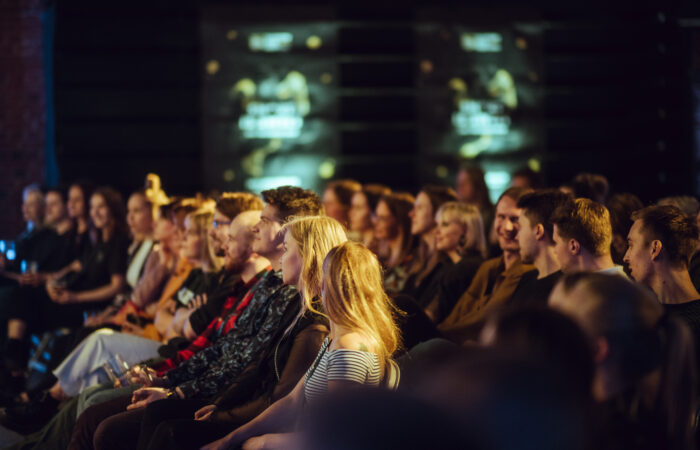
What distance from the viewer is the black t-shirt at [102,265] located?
5.85 metres

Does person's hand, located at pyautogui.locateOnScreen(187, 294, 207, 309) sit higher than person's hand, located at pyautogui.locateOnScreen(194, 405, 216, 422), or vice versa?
person's hand, located at pyautogui.locateOnScreen(187, 294, 207, 309)

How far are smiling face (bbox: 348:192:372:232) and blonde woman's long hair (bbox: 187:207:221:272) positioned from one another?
138 cm

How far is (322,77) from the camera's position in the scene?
7.58 m

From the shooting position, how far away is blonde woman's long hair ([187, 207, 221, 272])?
427cm

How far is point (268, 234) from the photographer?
3301 mm

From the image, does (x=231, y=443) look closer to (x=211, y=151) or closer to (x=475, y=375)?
(x=475, y=375)

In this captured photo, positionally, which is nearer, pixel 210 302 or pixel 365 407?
pixel 365 407

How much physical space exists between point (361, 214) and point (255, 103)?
233 centimetres

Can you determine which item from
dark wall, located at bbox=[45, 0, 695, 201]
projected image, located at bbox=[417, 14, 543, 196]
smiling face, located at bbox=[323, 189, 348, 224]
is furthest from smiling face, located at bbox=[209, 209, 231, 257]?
projected image, located at bbox=[417, 14, 543, 196]

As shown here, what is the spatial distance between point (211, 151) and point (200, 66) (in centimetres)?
81

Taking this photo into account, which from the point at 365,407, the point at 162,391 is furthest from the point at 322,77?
the point at 365,407

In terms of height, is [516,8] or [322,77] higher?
[516,8]

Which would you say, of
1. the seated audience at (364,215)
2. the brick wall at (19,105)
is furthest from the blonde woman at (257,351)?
the brick wall at (19,105)

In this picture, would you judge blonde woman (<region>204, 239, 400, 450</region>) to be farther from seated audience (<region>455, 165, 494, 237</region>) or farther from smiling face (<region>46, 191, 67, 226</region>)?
smiling face (<region>46, 191, 67, 226</region>)
